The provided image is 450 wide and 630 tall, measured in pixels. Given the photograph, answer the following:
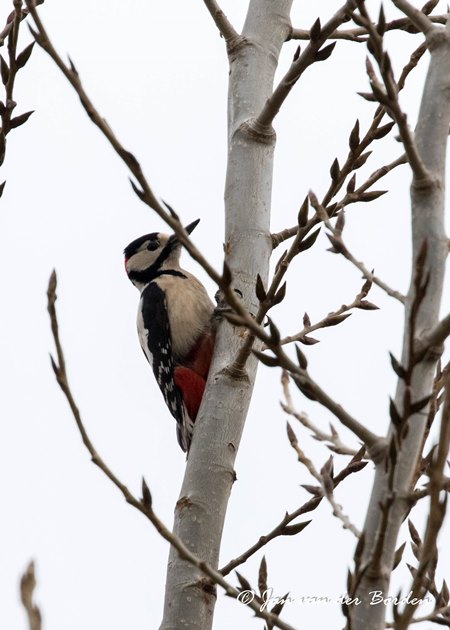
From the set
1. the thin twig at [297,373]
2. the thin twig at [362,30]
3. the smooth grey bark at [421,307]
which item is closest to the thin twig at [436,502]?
the smooth grey bark at [421,307]

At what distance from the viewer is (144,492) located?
199 cm

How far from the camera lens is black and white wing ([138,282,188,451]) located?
16.6 ft

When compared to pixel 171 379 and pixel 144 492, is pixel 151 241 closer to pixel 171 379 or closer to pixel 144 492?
pixel 171 379

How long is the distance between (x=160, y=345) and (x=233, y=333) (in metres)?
1.87

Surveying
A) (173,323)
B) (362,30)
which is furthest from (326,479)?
(173,323)

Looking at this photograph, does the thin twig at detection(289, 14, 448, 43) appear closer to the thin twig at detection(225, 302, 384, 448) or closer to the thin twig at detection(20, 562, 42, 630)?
the thin twig at detection(225, 302, 384, 448)

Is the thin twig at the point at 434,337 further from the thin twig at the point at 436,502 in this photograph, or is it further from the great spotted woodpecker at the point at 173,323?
the great spotted woodpecker at the point at 173,323

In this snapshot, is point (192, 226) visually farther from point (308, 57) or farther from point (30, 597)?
point (30, 597)

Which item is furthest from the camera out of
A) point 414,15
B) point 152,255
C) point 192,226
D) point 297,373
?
point 152,255

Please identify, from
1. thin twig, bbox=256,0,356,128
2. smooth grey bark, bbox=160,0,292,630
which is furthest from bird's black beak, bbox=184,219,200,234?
thin twig, bbox=256,0,356,128

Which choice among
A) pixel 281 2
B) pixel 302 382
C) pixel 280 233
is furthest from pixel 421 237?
pixel 281 2

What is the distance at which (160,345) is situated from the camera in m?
5.33

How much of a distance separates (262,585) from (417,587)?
1.35m

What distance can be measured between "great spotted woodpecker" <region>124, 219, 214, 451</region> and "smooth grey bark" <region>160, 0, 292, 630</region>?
1125 mm
